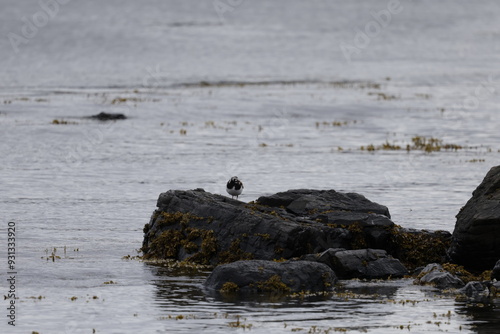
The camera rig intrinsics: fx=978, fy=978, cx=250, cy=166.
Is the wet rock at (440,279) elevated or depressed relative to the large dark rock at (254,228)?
depressed

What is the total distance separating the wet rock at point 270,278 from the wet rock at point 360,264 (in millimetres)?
1073

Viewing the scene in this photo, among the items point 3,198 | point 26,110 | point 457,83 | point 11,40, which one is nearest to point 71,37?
point 11,40

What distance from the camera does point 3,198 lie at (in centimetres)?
3338

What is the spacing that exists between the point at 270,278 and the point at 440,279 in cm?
375

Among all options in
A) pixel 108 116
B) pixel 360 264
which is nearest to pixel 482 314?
pixel 360 264

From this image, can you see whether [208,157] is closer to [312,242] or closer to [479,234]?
[312,242]

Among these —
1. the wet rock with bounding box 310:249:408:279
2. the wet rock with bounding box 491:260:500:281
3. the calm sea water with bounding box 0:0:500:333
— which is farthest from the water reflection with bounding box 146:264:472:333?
the wet rock with bounding box 491:260:500:281

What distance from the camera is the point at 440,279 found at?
20734mm

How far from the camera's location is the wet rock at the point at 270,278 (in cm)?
1964

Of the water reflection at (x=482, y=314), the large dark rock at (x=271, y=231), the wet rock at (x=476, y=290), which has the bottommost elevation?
the water reflection at (x=482, y=314)

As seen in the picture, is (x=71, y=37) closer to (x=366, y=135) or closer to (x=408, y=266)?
(x=366, y=135)

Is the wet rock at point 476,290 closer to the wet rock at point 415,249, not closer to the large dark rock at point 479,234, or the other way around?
the large dark rock at point 479,234

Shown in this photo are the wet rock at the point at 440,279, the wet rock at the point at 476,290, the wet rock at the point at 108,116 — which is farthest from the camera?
the wet rock at the point at 108,116

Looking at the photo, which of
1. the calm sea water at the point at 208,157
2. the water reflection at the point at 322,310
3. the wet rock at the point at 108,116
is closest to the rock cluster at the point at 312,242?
the water reflection at the point at 322,310
